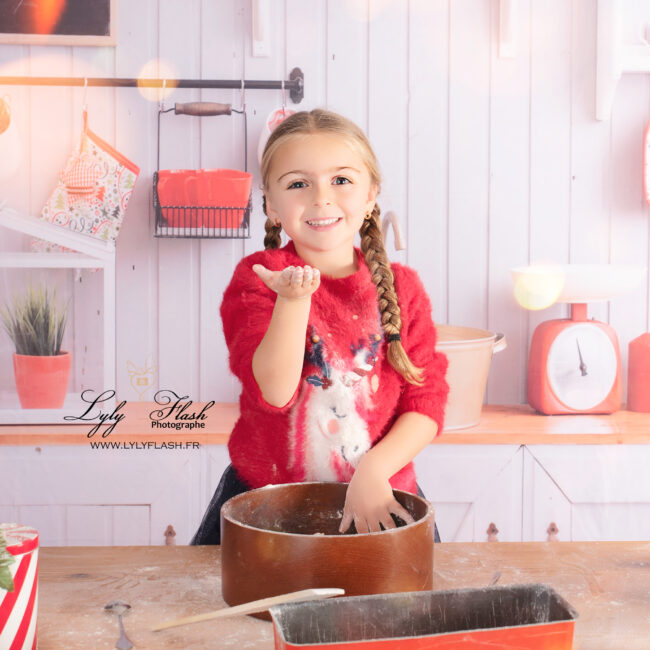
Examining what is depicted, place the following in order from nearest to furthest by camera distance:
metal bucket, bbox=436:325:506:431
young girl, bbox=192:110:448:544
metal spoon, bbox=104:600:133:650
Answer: metal spoon, bbox=104:600:133:650
young girl, bbox=192:110:448:544
metal bucket, bbox=436:325:506:431

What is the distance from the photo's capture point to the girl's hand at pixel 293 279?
0.80m

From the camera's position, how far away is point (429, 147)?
237cm

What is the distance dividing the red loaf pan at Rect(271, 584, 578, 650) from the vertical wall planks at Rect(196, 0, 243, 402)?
1.76 meters

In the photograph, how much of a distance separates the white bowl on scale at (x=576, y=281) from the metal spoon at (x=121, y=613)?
1598mm

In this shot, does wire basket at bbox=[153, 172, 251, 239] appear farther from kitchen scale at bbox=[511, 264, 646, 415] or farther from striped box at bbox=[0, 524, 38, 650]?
striped box at bbox=[0, 524, 38, 650]

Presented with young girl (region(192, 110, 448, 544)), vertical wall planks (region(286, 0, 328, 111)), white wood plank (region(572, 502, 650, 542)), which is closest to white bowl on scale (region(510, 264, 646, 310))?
white wood plank (region(572, 502, 650, 542))

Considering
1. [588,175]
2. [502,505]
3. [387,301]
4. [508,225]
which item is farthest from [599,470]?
[387,301]

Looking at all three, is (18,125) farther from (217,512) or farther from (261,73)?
(217,512)

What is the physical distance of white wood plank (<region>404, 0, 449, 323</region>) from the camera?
2346mm

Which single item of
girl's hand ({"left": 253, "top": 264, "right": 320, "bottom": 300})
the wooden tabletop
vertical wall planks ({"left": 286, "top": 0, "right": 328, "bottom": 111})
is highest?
vertical wall planks ({"left": 286, "top": 0, "right": 328, "bottom": 111})

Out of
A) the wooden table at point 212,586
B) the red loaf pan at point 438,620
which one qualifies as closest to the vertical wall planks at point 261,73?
the wooden table at point 212,586

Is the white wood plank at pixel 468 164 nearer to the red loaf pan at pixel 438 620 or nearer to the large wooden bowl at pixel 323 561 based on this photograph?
the large wooden bowl at pixel 323 561

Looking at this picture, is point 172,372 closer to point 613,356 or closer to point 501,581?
point 613,356

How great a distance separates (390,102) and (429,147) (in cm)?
17
